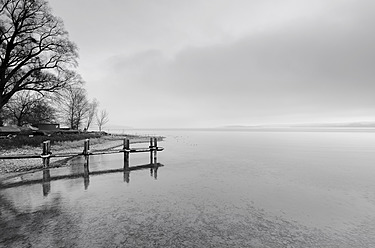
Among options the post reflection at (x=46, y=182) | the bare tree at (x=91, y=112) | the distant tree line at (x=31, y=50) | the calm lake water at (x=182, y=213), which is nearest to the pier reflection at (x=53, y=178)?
the post reflection at (x=46, y=182)

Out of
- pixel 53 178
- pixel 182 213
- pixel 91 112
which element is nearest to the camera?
pixel 182 213

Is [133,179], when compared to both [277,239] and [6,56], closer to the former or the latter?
[277,239]

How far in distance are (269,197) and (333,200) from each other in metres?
2.90

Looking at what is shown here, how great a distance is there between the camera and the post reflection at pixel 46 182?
8.07 m

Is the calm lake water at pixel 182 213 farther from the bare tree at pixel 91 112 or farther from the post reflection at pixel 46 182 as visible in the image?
the bare tree at pixel 91 112

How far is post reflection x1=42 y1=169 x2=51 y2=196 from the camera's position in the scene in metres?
8.07

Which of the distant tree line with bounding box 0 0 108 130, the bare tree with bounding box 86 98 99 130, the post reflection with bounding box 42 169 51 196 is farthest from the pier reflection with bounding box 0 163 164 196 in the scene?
the bare tree with bounding box 86 98 99 130

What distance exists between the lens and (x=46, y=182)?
9.33 metres

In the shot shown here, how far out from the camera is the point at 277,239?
16.4 feet

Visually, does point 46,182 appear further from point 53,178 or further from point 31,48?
point 31,48

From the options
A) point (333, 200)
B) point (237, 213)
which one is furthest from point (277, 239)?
point (333, 200)

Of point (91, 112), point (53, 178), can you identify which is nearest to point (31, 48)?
point (53, 178)

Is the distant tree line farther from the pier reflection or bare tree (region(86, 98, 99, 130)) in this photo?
bare tree (region(86, 98, 99, 130))

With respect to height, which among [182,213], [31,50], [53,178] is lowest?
[182,213]
